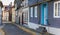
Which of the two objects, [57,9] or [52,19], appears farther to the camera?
[52,19]

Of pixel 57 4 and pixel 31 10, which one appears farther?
pixel 31 10

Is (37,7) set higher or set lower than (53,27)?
higher

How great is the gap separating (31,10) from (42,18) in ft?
24.7

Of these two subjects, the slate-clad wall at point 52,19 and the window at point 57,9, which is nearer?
the slate-clad wall at point 52,19

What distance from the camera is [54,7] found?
2136cm

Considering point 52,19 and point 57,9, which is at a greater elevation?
point 57,9

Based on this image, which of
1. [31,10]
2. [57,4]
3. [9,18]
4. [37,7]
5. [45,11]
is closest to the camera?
[57,4]

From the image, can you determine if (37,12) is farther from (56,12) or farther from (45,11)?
(56,12)

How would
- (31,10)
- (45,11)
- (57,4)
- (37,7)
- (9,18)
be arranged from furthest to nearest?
1. (9,18)
2. (31,10)
3. (37,7)
4. (45,11)
5. (57,4)

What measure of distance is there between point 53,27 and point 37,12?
25.1ft

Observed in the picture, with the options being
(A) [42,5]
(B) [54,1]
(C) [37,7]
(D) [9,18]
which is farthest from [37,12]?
(D) [9,18]

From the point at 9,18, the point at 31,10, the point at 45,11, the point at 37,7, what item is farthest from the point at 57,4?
the point at 9,18

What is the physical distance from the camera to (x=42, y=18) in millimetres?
26719

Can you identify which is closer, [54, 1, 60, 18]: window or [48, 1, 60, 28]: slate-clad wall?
[48, 1, 60, 28]: slate-clad wall
